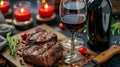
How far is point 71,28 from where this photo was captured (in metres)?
1.28

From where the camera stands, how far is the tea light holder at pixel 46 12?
170 centimetres

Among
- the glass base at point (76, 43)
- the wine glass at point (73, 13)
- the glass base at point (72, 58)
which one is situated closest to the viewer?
the wine glass at point (73, 13)

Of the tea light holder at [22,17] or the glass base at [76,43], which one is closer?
the glass base at [76,43]

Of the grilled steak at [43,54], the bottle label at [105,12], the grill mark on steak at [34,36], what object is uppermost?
the bottle label at [105,12]

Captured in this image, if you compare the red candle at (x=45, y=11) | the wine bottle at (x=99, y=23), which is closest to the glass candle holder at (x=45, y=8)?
the red candle at (x=45, y=11)

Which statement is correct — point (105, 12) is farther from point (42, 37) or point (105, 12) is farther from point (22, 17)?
point (22, 17)

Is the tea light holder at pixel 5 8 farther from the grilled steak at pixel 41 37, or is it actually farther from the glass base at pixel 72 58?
the glass base at pixel 72 58

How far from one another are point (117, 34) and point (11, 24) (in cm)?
58

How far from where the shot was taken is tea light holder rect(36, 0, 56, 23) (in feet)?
5.57

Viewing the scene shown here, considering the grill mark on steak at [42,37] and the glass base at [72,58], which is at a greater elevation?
the grill mark on steak at [42,37]

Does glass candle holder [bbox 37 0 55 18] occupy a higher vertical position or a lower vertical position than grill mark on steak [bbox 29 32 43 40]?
higher

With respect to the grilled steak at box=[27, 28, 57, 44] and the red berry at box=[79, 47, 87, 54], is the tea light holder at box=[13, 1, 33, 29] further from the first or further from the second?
the red berry at box=[79, 47, 87, 54]

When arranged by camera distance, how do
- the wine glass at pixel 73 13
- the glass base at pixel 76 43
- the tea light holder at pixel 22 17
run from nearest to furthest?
the wine glass at pixel 73 13
the glass base at pixel 76 43
the tea light holder at pixel 22 17

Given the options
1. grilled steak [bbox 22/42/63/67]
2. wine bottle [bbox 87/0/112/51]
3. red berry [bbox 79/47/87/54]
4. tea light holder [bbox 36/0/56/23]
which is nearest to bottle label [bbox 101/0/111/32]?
wine bottle [bbox 87/0/112/51]
